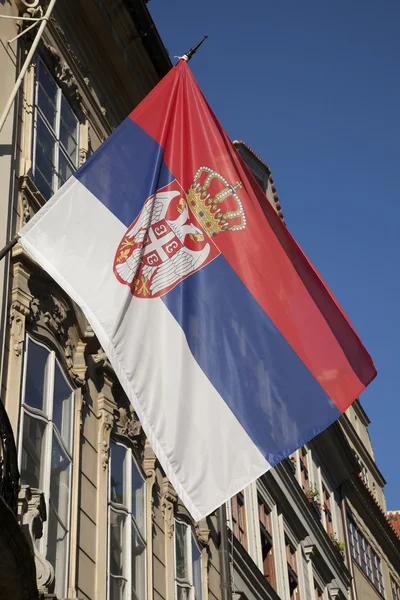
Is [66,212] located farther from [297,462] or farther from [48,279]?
[297,462]

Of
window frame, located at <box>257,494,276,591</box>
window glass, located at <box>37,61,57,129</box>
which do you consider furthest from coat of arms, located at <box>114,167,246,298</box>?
window frame, located at <box>257,494,276,591</box>

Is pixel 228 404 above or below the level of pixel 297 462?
below

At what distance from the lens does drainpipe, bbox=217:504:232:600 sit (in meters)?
17.7

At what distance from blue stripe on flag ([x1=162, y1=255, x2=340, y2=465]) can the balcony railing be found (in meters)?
2.04

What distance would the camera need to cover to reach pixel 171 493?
1612 cm

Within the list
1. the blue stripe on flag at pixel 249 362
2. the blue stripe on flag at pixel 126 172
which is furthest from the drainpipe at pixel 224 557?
the blue stripe on flag at pixel 126 172

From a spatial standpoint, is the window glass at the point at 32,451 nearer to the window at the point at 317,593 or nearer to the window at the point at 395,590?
the window at the point at 317,593

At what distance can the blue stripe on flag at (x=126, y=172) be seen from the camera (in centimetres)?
1162

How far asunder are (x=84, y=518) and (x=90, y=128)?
664cm

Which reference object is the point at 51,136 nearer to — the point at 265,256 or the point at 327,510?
the point at 265,256

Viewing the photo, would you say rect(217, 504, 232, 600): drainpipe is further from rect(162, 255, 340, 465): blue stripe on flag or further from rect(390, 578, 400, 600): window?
rect(390, 578, 400, 600): window

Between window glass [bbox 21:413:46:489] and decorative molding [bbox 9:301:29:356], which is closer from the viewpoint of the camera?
window glass [bbox 21:413:46:489]

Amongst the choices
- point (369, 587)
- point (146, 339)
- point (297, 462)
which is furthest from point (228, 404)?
point (369, 587)

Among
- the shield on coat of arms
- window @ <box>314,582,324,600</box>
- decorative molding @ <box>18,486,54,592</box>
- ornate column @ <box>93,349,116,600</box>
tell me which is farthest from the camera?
window @ <box>314,582,324,600</box>
